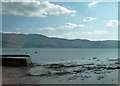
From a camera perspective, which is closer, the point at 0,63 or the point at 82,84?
the point at 82,84

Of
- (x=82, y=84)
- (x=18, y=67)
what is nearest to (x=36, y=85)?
(x=82, y=84)

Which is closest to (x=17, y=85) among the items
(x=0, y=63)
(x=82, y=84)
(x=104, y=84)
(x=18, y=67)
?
(x=82, y=84)

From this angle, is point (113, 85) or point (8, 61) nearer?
point (113, 85)

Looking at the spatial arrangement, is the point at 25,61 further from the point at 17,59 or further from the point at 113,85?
the point at 113,85

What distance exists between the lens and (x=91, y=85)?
27125 millimetres

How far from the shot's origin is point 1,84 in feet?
86.4

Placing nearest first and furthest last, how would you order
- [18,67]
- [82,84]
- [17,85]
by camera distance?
[17,85]
[82,84]
[18,67]

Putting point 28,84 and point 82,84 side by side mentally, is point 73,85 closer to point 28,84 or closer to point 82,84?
point 82,84

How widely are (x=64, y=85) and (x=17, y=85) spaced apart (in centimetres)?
462

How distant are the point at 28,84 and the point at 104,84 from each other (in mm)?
7964

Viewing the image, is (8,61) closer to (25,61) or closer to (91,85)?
(25,61)

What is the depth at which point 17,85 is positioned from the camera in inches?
1021

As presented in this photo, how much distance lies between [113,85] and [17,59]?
24.7 metres

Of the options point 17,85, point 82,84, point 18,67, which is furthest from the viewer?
Result: point 18,67
